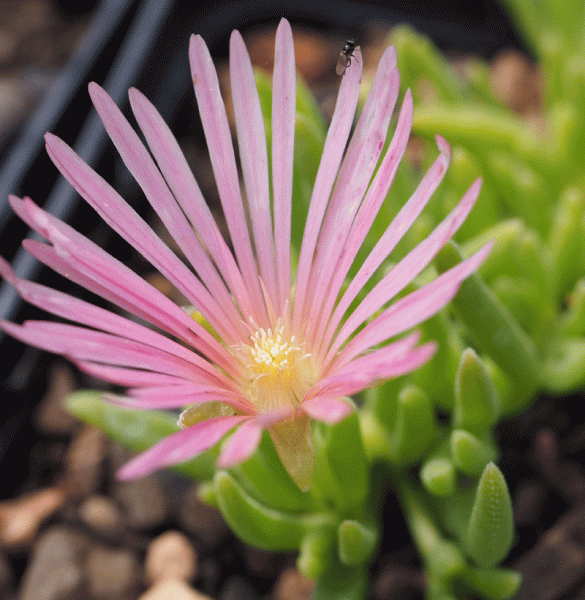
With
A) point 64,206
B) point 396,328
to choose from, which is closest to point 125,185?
point 64,206

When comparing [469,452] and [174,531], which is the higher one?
[469,452]

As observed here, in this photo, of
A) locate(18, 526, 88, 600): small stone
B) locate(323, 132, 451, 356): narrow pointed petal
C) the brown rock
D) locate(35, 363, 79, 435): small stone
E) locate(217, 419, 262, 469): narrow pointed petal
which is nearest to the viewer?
locate(217, 419, 262, 469): narrow pointed petal

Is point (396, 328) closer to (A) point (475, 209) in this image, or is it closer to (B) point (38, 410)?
(A) point (475, 209)

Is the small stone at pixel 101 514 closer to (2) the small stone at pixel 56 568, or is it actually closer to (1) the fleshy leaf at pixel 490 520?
(2) the small stone at pixel 56 568

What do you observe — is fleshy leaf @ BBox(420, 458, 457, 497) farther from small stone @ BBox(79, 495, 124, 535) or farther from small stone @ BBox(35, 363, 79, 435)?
small stone @ BBox(35, 363, 79, 435)

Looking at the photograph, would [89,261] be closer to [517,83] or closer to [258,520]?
[258,520]

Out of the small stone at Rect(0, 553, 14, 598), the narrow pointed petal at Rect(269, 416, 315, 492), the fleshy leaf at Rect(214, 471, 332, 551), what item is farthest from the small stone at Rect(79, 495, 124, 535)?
the narrow pointed petal at Rect(269, 416, 315, 492)

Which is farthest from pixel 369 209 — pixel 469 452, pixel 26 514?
pixel 26 514
